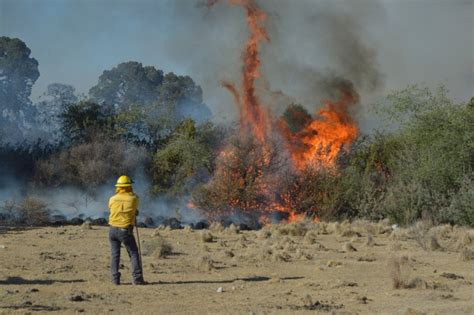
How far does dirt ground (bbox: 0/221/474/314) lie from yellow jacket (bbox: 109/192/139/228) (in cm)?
119

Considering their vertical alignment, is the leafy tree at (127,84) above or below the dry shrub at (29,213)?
above

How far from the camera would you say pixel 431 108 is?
114 feet

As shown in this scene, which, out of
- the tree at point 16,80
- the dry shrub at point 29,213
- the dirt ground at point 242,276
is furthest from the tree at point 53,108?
the dirt ground at point 242,276

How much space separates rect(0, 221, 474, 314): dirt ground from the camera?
11773 mm

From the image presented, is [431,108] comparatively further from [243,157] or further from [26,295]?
[26,295]

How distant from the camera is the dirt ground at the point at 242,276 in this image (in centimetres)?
1177

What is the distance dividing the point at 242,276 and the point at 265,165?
62.4 feet

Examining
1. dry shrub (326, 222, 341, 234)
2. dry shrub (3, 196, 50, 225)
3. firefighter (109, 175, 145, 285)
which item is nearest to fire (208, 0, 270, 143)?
dry shrub (326, 222, 341, 234)

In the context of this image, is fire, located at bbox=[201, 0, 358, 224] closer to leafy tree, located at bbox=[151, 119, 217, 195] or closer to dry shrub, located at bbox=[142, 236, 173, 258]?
leafy tree, located at bbox=[151, 119, 217, 195]

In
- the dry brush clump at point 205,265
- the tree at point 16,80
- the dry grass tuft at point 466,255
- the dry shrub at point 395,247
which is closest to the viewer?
the dry brush clump at point 205,265

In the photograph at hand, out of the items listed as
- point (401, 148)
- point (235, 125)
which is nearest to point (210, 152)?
point (235, 125)

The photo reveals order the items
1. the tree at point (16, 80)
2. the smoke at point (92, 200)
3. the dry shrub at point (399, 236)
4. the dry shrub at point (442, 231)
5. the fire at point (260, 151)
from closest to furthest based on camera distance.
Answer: the dry shrub at point (399, 236) < the dry shrub at point (442, 231) < the fire at point (260, 151) < the smoke at point (92, 200) < the tree at point (16, 80)

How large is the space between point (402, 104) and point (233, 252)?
17790 millimetres

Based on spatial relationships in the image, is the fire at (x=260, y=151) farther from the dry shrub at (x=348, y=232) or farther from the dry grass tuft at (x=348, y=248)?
the dry grass tuft at (x=348, y=248)
